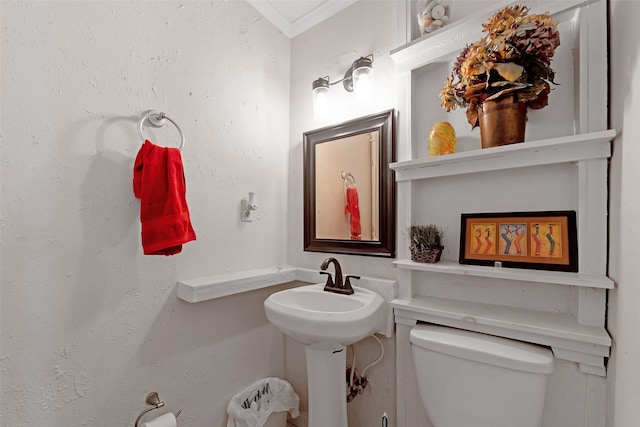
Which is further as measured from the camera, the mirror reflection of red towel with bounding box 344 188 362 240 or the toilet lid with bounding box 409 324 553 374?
the mirror reflection of red towel with bounding box 344 188 362 240

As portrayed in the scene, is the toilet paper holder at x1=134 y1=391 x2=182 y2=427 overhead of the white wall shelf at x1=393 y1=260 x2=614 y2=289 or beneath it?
beneath

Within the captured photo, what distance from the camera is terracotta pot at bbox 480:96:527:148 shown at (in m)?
0.94

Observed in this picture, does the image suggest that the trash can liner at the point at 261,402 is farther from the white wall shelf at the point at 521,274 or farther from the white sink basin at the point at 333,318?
the white wall shelf at the point at 521,274

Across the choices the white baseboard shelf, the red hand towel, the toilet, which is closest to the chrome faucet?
the white baseboard shelf

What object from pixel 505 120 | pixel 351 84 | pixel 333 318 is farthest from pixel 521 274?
pixel 351 84

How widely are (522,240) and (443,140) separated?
1.49 ft

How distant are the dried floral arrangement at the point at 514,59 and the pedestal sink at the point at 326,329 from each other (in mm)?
887

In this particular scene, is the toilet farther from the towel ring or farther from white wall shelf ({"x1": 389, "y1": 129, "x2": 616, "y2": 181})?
the towel ring

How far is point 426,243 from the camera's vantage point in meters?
1.14

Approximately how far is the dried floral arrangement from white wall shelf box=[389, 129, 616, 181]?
0.54 feet

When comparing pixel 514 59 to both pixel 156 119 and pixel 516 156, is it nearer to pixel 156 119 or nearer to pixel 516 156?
pixel 516 156

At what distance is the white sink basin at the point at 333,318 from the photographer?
3.31 ft

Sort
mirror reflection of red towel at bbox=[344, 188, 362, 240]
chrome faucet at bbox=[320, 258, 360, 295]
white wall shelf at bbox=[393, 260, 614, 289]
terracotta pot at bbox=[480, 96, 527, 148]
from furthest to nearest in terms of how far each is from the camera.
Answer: mirror reflection of red towel at bbox=[344, 188, 362, 240], chrome faucet at bbox=[320, 258, 360, 295], terracotta pot at bbox=[480, 96, 527, 148], white wall shelf at bbox=[393, 260, 614, 289]

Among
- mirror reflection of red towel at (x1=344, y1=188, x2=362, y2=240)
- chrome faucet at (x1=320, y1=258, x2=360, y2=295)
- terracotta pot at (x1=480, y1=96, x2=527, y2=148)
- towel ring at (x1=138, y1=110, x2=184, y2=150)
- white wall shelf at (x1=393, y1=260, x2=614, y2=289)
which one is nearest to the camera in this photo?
white wall shelf at (x1=393, y1=260, x2=614, y2=289)
